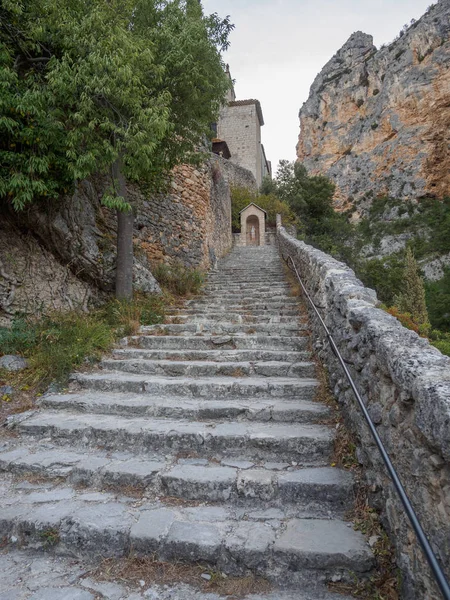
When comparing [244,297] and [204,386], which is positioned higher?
[244,297]

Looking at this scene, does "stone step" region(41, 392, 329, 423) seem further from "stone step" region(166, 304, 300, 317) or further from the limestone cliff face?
the limestone cliff face

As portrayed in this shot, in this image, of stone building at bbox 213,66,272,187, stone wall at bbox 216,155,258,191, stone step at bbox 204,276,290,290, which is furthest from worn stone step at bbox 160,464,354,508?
stone building at bbox 213,66,272,187

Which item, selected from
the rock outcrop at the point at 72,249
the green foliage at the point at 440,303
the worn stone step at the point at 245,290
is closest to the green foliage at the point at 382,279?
the green foliage at the point at 440,303

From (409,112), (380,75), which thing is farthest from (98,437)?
(380,75)

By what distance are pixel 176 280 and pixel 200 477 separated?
571 cm

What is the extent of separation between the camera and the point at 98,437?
3.18 metres

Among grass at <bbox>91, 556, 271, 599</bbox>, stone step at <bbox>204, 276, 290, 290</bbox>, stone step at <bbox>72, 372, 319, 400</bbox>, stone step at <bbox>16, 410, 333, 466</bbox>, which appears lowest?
grass at <bbox>91, 556, 271, 599</bbox>

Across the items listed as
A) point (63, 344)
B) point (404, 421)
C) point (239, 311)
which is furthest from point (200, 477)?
point (239, 311)

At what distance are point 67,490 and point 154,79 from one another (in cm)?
573

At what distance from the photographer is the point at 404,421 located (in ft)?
5.96

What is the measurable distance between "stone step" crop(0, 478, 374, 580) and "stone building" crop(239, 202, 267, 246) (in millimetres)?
18890

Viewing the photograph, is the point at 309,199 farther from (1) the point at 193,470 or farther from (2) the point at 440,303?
(1) the point at 193,470

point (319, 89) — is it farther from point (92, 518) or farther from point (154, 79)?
point (92, 518)

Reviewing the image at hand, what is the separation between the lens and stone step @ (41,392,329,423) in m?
3.25
